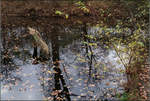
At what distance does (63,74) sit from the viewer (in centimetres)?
613

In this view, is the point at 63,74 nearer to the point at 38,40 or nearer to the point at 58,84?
the point at 58,84

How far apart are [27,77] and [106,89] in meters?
2.66

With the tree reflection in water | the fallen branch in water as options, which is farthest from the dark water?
the fallen branch in water

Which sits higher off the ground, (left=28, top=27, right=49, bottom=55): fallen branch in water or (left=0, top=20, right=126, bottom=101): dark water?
(left=28, top=27, right=49, bottom=55): fallen branch in water

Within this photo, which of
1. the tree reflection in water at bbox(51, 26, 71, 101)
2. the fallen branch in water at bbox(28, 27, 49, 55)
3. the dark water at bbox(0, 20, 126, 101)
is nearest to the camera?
the tree reflection in water at bbox(51, 26, 71, 101)

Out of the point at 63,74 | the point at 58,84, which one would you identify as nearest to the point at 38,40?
the point at 63,74

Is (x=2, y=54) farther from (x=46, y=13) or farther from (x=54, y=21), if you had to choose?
(x=46, y=13)

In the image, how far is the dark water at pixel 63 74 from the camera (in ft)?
16.7

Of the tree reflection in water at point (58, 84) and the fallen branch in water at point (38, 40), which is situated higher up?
the fallen branch in water at point (38, 40)

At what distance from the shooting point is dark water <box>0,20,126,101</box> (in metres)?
5.09

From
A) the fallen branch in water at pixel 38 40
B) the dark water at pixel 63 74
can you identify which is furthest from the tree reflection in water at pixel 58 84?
the fallen branch in water at pixel 38 40

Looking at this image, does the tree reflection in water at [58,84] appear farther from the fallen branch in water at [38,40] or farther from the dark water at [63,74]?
the fallen branch in water at [38,40]

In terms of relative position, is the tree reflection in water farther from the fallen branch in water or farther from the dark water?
the fallen branch in water

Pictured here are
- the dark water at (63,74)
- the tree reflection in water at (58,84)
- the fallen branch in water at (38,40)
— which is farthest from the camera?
the fallen branch in water at (38,40)
